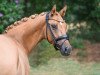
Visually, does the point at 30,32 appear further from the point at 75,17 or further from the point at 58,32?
the point at 75,17

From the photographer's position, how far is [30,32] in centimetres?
688

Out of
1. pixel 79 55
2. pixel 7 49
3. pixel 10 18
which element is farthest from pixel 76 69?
pixel 7 49

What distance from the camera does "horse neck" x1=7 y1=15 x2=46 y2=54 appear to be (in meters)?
6.81

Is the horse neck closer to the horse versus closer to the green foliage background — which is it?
the horse

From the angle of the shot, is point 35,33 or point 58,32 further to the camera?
point 35,33

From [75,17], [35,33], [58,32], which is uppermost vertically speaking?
[75,17]

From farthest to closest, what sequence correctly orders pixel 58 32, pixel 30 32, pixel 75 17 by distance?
pixel 75 17
pixel 30 32
pixel 58 32

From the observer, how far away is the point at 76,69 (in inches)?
506

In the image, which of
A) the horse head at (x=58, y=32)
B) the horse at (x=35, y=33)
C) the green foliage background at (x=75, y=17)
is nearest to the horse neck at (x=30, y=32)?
the horse at (x=35, y=33)

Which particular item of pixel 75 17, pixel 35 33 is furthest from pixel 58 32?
pixel 75 17

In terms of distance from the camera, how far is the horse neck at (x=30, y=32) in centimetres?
681

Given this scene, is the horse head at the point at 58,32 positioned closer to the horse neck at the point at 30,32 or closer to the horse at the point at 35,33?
the horse at the point at 35,33

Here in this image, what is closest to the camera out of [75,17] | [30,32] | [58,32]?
[58,32]

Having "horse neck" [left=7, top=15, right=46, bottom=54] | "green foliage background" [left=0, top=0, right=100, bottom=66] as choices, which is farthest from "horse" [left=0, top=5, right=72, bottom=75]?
"green foliage background" [left=0, top=0, right=100, bottom=66]
